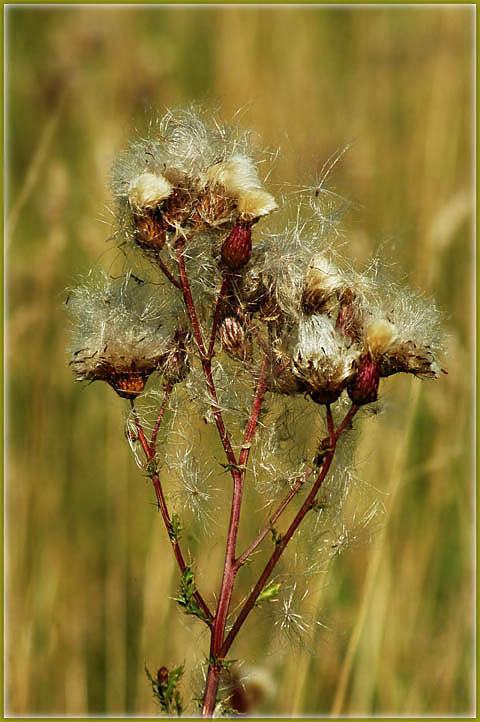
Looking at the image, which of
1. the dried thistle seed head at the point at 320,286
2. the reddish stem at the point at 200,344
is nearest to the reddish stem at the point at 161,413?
the reddish stem at the point at 200,344

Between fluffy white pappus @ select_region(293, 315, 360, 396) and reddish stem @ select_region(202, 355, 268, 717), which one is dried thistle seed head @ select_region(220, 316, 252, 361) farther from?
reddish stem @ select_region(202, 355, 268, 717)

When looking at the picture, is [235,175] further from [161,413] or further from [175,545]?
[175,545]

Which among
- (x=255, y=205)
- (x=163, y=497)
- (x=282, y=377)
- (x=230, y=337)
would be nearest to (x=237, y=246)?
(x=255, y=205)

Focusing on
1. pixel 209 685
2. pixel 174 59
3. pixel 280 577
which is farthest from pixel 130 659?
pixel 174 59

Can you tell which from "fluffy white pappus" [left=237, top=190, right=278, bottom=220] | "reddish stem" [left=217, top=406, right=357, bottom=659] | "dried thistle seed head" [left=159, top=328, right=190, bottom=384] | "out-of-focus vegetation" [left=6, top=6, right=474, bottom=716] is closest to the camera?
"reddish stem" [left=217, top=406, right=357, bottom=659]

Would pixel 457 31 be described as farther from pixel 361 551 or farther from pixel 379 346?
pixel 379 346

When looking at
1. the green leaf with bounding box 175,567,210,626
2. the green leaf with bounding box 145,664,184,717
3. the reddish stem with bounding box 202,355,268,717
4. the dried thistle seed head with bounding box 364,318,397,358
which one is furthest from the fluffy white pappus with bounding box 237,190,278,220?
the green leaf with bounding box 145,664,184,717
